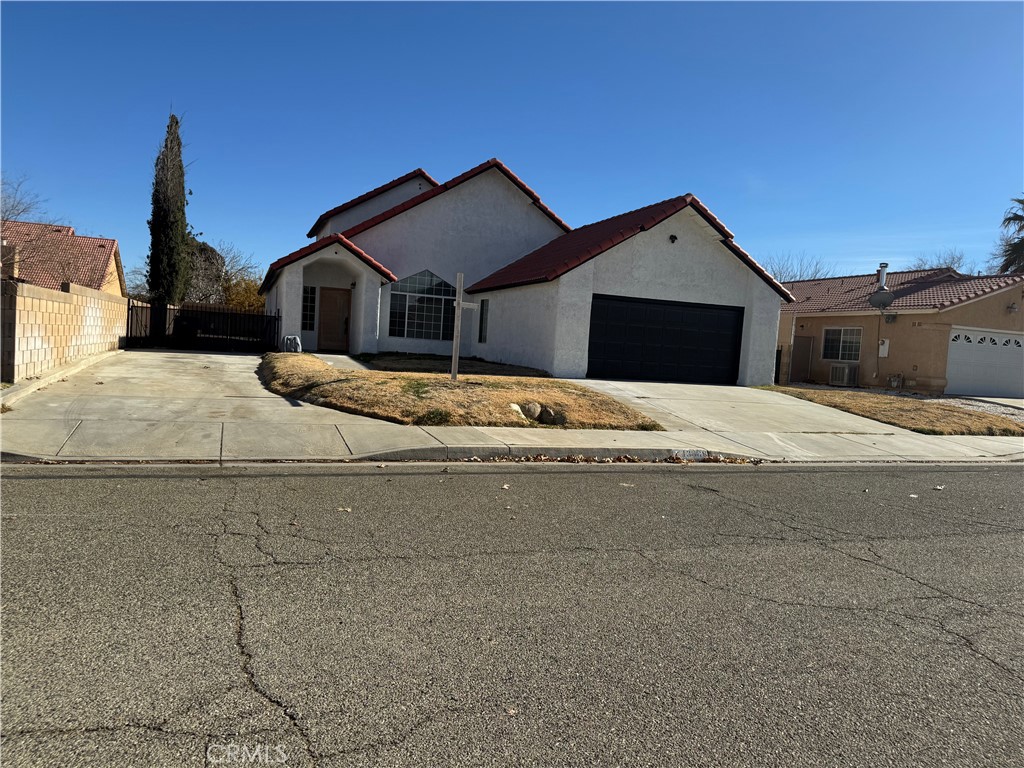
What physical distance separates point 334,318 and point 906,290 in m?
22.0

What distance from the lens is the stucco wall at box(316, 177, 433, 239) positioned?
28312mm

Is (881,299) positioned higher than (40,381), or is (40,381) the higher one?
(881,299)

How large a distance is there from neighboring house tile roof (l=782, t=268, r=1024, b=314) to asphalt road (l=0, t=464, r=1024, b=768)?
72.2ft

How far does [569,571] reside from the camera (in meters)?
5.00

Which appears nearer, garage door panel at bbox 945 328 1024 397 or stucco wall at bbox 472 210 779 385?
stucco wall at bbox 472 210 779 385

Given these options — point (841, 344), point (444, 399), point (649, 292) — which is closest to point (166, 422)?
point (444, 399)

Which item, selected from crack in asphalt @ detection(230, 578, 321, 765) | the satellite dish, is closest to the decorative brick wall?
crack in asphalt @ detection(230, 578, 321, 765)

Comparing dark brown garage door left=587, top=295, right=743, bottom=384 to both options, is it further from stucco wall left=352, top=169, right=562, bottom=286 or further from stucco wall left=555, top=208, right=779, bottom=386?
stucco wall left=352, top=169, right=562, bottom=286

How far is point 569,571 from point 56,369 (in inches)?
469

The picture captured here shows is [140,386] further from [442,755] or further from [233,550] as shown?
[442,755]

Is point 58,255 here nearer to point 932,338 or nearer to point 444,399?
point 444,399

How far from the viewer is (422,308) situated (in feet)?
81.5

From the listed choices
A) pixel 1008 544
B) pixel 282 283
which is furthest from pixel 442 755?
pixel 282 283

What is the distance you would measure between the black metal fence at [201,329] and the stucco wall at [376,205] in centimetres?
503
